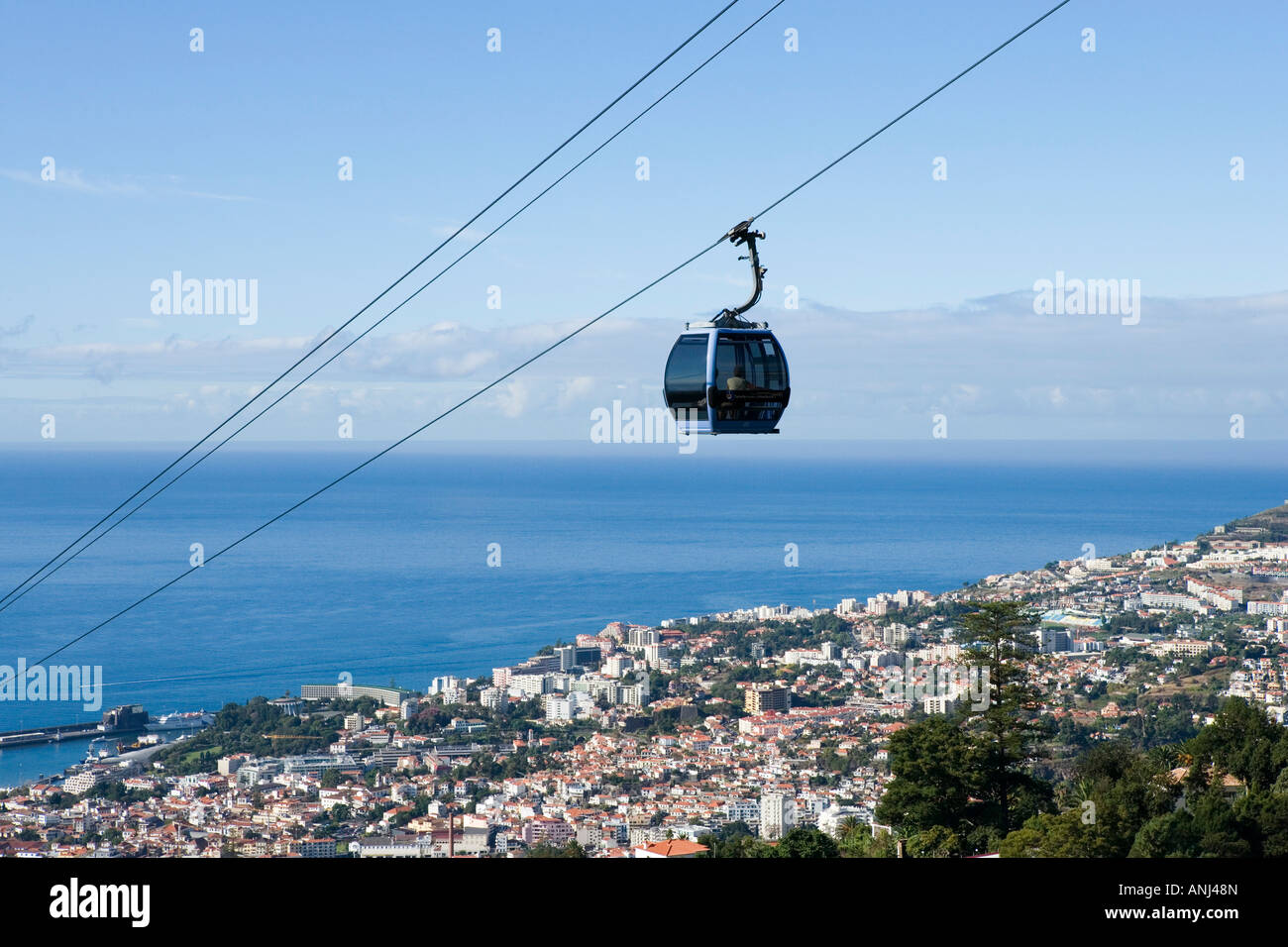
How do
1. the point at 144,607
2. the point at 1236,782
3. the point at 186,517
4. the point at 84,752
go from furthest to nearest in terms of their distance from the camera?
A: the point at 186,517 < the point at 144,607 < the point at 84,752 < the point at 1236,782

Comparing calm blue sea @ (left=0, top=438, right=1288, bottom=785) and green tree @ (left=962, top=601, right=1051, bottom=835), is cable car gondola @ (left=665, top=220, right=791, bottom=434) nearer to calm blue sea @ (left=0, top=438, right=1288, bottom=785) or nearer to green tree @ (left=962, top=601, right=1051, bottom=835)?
green tree @ (left=962, top=601, right=1051, bottom=835)

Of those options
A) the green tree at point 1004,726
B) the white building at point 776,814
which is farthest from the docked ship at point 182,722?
the green tree at point 1004,726

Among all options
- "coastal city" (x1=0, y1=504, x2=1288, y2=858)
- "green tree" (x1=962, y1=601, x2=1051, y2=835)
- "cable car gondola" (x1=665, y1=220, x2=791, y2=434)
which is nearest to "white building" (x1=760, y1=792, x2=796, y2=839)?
"coastal city" (x1=0, y1=504, x2=1288, y2=858)

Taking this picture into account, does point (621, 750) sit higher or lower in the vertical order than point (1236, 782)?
lower

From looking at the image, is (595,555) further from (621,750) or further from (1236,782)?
(1236,782)
